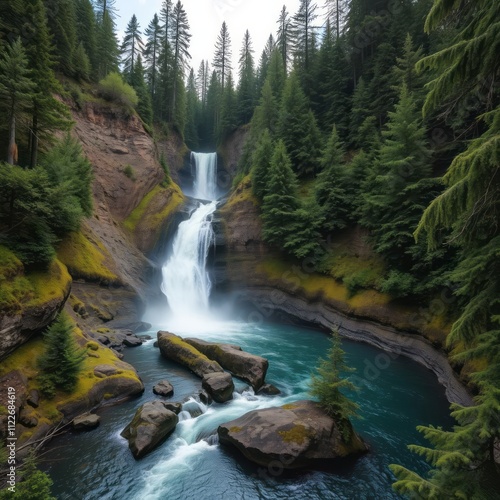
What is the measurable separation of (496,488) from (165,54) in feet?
203

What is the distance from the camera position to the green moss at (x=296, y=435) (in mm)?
8425

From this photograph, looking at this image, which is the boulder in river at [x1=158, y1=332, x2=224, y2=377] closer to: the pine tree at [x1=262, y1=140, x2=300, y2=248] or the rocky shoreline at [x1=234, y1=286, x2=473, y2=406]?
the rocky shoreline at [x1=234, y1=286, x2=473, y2=406]

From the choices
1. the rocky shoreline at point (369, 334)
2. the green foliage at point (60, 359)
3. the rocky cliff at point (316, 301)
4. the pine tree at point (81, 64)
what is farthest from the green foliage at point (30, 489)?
the pine tree at point (81, 64)

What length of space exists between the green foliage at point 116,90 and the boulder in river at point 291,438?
39.6 metres

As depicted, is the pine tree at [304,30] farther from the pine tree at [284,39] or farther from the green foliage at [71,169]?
the green foliage at [71,169]

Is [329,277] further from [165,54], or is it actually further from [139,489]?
[165,54]

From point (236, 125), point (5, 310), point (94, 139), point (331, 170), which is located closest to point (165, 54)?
point (236, 125)

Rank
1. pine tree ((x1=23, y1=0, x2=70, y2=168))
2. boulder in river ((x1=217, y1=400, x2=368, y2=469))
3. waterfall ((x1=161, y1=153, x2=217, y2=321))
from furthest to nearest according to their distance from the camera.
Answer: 1. waterfall ((x1=161, y1=153, x2=217, y2=321))
2. pine tree ((x1=23, y1=0, x2=70, y2=168))
3. boulder in river ((x1=217, y1=400, x2=368, y2=469))

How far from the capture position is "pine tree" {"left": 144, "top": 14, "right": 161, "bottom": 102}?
169 feet

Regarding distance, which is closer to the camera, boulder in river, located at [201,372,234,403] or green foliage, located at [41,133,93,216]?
boulder in river, located at [201,372,234,403]

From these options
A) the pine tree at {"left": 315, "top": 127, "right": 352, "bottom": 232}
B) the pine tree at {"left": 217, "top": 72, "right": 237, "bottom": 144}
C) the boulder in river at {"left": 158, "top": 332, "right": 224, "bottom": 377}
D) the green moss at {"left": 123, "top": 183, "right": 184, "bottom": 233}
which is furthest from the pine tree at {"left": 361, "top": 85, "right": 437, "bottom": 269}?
the pine tree at {"left": 217, "top": 72, "right": 237, "bottom": 144}

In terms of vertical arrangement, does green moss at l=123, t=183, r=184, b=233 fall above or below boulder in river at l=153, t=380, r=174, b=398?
above

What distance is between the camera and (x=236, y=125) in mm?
56844

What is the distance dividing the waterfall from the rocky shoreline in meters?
4.44
